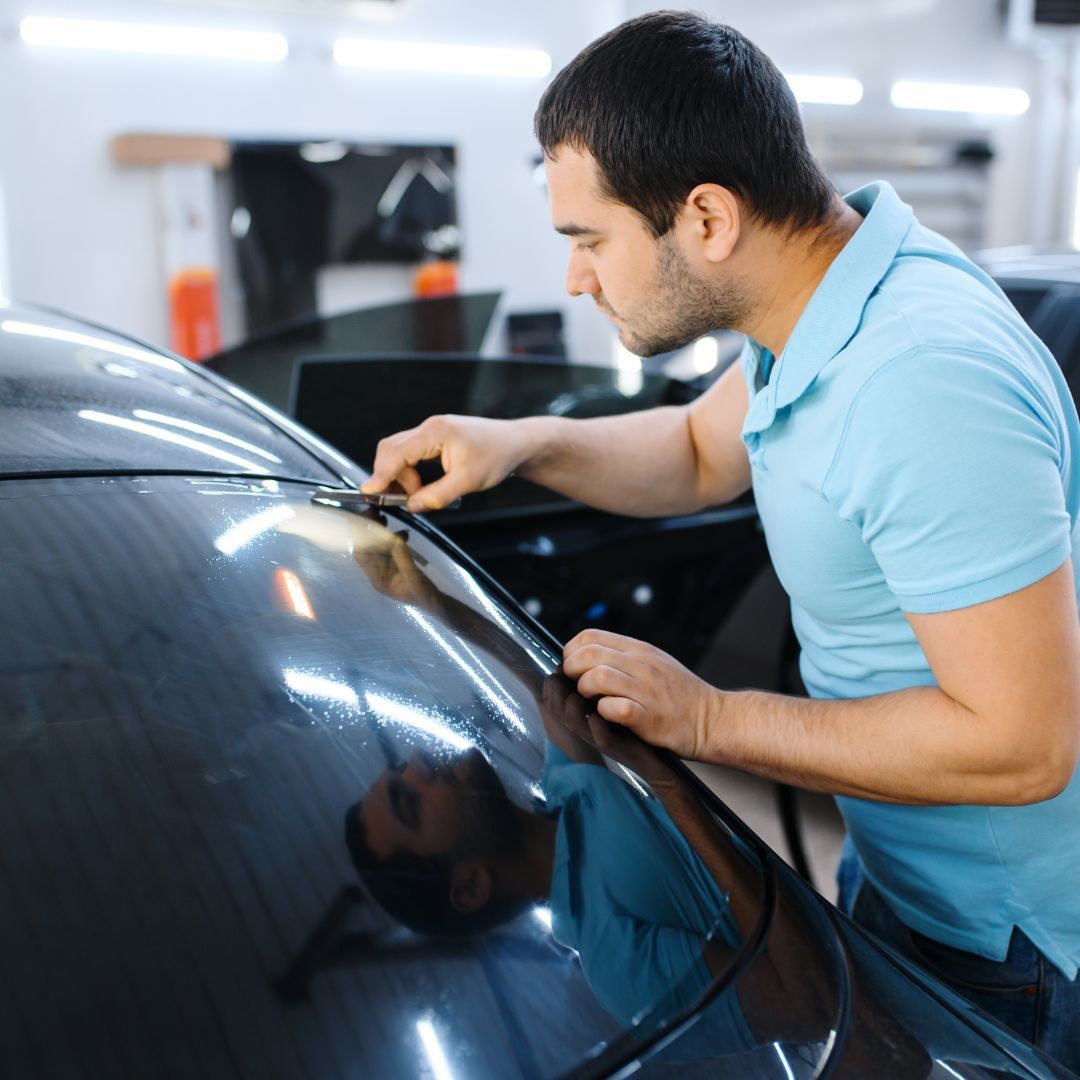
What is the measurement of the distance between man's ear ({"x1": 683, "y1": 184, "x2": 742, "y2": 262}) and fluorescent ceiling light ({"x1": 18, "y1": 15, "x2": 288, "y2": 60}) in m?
4.17

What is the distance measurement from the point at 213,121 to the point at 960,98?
4949mm

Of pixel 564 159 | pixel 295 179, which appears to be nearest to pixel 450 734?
pixel 564 159

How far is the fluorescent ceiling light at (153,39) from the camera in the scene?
4367mm

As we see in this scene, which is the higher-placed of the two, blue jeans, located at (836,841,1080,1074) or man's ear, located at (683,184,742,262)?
man's ear, located at (683,184,742,262)

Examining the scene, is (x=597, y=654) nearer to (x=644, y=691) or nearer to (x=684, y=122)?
(x=644, y=691)

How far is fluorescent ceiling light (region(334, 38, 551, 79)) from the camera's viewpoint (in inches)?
202

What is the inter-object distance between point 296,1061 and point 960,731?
57 centimetres

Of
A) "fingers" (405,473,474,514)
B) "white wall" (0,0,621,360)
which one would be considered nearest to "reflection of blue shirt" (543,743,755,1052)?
"fingers" (405,473,474,514)

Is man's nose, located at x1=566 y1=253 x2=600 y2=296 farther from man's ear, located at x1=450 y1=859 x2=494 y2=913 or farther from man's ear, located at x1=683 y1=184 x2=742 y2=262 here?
man's ear, located at x1=450 y1=859 x2=494 y2=913

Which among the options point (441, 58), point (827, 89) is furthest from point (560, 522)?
point (827, 89)

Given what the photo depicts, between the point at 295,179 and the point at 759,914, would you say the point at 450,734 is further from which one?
the point at 295,179

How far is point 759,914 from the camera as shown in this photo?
0.80 meters

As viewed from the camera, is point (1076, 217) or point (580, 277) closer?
point (580, 277)

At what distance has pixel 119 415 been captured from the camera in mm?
1031
